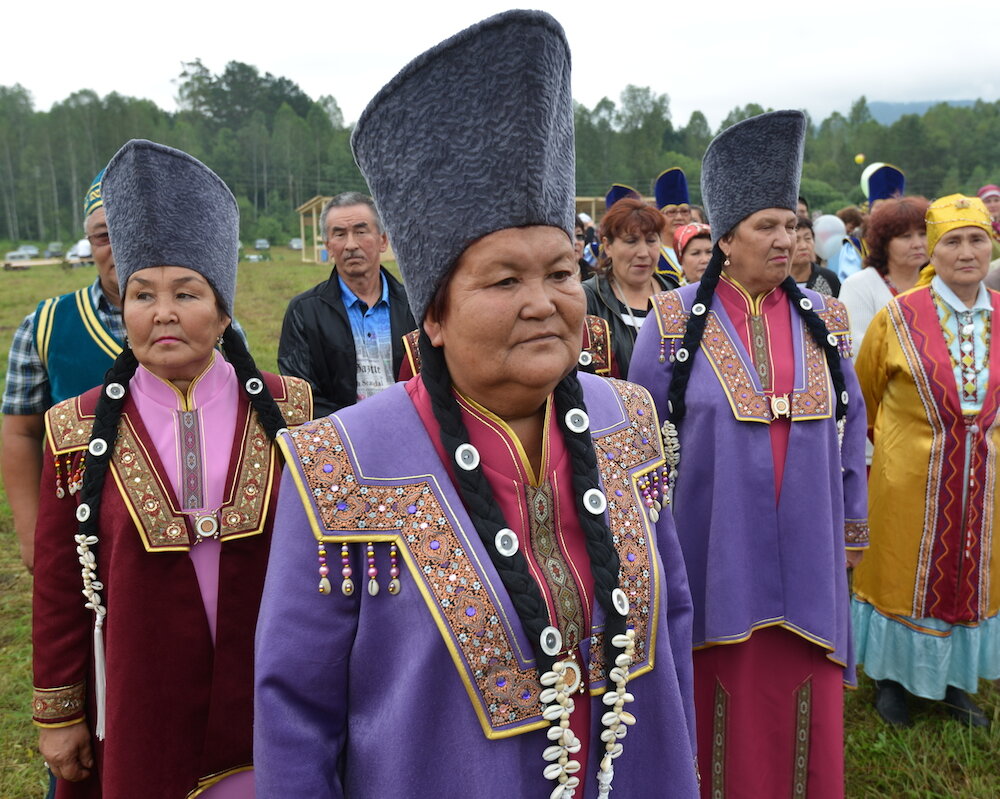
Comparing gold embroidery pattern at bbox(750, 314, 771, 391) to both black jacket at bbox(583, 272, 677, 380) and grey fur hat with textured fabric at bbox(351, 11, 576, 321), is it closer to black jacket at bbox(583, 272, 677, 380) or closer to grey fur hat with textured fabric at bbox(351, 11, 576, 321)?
black jacket at bbox(583, 272, 677, 380)

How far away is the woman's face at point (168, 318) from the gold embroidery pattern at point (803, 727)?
2.23m

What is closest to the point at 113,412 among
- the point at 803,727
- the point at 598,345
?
the point at 598,345

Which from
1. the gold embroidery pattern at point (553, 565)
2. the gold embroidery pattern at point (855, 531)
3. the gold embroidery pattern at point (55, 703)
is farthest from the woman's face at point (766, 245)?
the gold embroidery pattern at point (55, 703)

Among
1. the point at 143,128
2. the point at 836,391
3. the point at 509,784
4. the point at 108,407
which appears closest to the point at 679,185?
the point at 836,391

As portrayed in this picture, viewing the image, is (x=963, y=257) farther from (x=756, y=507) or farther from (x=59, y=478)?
(x=59, y=478)

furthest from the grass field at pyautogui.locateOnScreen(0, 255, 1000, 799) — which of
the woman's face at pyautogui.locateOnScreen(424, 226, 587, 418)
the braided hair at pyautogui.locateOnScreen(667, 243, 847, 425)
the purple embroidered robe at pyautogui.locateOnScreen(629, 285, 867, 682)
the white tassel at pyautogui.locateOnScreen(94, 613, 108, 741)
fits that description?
the woman's face at pyautogui.locateOnScreen(424, 226, 587, 418)

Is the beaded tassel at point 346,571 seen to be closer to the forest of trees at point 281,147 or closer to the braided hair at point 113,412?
the braided hair at point 113,412

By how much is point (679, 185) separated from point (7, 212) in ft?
185

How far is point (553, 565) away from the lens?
1.47 m

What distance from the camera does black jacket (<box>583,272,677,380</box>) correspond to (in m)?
3.79

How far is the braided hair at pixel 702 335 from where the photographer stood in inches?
109

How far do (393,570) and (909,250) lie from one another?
4096 mm

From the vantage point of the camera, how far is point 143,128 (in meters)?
54.0

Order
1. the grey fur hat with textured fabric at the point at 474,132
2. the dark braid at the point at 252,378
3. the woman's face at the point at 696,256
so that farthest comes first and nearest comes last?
the woman's face at the point at 696,256
the dark braid at the point at 252,378
the grey fur hat with textured fabric at the point at 474,132
